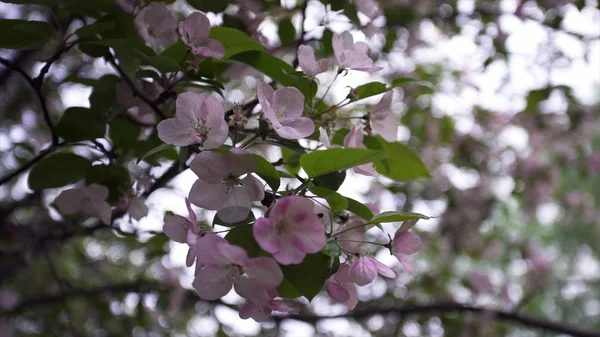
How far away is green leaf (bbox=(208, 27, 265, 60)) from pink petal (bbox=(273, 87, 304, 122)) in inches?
4.8

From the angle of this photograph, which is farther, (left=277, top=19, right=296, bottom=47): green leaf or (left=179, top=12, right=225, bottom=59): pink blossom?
(left=277, top=19, right=296, bottom=47): green leaf

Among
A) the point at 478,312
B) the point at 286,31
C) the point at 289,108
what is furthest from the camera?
the point at 478,312

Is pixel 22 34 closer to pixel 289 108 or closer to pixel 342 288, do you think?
pixel 289 108

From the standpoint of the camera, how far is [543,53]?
81.7 inches

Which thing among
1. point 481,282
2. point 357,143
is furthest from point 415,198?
point 357,143

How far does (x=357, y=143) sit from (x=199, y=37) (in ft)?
0.77

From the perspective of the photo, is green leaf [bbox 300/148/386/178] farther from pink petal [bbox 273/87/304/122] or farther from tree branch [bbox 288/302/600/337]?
tree branch [bbox 288/302/600/337]

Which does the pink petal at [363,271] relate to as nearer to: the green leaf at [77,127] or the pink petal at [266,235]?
the pink petal at [266,235]

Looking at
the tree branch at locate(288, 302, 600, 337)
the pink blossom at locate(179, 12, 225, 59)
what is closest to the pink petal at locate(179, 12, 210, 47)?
the pink blossom at locate(179, 12, 225, 59)

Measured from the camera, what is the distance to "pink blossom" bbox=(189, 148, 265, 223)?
515mm

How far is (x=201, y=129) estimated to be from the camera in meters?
0.54

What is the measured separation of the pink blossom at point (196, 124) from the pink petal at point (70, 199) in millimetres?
297

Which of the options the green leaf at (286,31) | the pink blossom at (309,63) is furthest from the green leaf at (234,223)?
the green leaf at (286,31)

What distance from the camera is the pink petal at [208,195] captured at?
53 cm
